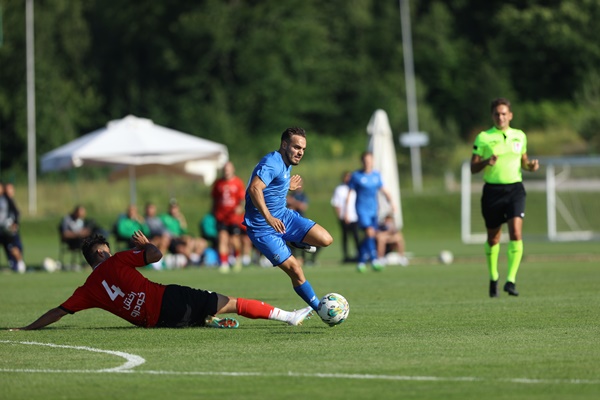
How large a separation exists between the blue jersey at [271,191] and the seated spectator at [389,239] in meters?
13.5

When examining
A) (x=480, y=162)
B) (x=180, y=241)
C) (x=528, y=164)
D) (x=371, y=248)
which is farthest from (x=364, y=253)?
(x=480, y=162)

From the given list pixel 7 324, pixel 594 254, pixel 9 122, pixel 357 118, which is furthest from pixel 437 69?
pixel 7 324

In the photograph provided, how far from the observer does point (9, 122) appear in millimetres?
62781

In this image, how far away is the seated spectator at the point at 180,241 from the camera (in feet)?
88.0

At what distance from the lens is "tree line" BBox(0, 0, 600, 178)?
63750mm

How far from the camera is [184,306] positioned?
36.0 ft

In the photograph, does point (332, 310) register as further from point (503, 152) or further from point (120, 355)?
point (503, 152)

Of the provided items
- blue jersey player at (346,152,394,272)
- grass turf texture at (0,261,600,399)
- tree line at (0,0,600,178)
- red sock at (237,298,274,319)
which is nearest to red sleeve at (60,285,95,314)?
grass turf texture at (0,261,600,399)

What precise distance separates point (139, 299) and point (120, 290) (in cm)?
22

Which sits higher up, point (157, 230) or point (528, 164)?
point (528, 164)

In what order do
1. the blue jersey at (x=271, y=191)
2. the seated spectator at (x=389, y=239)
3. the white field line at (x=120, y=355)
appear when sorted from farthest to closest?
1. the seated spectator at (x=389, y=239)
2. the blue jersey at (x=271, y=191)
3. the white field line at (x=120, y=355)

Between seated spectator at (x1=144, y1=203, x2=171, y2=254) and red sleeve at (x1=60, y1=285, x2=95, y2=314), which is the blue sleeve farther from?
seated spectator at (x1=144, y1=203, x2=171, y2=254)

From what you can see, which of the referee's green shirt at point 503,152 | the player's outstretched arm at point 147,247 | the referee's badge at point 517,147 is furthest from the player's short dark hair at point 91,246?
the referee's badge at point 517,147

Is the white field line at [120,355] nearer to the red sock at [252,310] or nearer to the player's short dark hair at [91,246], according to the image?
the player's short dark hair at [91,246]
